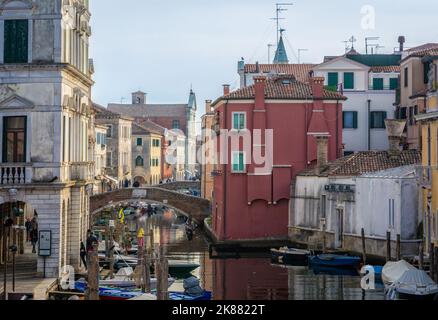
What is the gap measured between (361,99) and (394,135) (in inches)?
285

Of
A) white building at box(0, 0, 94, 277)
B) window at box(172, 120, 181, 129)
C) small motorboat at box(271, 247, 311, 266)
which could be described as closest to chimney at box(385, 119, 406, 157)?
small motorboat at box(271, 247, 311, 266)

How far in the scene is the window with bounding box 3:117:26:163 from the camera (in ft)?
→ 62.3

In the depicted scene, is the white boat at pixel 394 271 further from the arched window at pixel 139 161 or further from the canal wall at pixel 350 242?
the arched window at pixel 139 161

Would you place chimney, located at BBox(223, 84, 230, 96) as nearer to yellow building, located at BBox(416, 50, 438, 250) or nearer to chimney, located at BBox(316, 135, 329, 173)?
chimney, located at BBox(316, 135, 329, 173)

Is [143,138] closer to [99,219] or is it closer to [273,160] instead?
[99,219]

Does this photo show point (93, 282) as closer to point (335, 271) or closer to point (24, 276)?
point (24, 276)

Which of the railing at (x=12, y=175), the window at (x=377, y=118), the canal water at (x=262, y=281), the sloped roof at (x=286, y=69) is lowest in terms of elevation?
the canal water at (x=262, y=281)

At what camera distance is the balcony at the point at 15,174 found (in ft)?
61.7

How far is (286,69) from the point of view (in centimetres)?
4025

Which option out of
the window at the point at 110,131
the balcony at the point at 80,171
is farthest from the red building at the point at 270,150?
the window at the point at 110,131

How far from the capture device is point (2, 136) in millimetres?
19109

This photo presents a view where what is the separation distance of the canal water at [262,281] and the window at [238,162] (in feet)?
10.3
